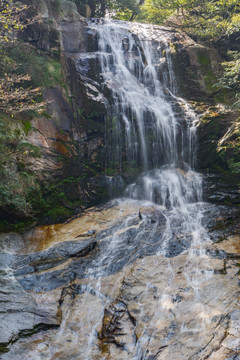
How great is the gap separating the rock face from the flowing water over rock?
0.02 meters

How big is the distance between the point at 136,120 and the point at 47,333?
9.33 metres

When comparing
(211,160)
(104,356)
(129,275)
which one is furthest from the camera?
(211,160)

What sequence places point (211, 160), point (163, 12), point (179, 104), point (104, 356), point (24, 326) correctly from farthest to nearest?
point (163, 12) < point (179, 104) < point (211, 160) < point (24, 326) < point (104, 356)

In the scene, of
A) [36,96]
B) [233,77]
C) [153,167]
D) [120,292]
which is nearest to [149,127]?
[153,167]

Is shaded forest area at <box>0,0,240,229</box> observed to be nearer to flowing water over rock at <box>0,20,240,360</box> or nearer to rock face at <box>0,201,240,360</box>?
flowing water over rock at <box>0,20,240,360</box>

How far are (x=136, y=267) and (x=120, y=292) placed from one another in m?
0.93

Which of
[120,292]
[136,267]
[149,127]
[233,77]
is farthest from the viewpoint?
[233,77]

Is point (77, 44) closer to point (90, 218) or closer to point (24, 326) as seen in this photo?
point (90, 218)

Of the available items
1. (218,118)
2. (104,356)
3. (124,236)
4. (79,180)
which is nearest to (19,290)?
(104,356)

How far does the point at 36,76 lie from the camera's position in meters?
11.6

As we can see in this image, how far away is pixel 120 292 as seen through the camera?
21.5 feet

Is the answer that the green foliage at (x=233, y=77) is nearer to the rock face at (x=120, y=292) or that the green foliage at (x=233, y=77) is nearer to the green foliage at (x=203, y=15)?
the green foliage at (x=203, y=15)

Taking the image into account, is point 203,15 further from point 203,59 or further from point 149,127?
point 149,127

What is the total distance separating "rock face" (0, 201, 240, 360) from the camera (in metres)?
5.29
